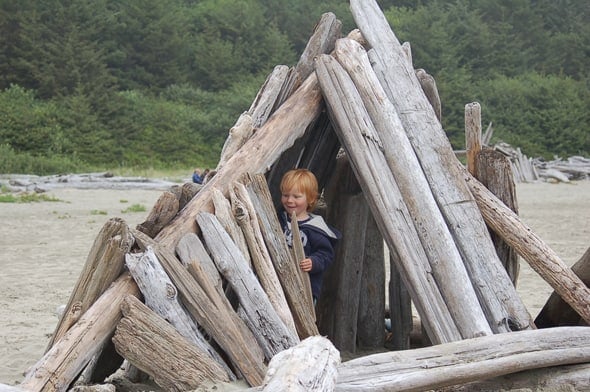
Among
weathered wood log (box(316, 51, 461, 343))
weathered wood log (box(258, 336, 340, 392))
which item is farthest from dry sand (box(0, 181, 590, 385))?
weathered wood log (box(258, 336, 340, 392))

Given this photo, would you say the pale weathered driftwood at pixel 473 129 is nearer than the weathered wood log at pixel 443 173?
No

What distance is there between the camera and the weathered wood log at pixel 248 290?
4668 millimetres

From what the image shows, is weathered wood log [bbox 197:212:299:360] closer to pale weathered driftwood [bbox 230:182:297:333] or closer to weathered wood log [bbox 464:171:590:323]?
pale weathered driftwood [bbox 230:182:297:333]

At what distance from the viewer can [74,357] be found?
4.30m

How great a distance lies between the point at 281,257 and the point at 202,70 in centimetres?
4883

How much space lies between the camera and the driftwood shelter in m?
4.37

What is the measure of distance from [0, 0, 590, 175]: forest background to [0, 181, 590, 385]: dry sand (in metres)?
13.5

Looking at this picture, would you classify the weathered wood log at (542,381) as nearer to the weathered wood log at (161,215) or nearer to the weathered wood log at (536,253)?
the weathered wood log at (536,253)

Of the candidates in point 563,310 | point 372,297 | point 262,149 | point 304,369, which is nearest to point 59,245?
point 372,297

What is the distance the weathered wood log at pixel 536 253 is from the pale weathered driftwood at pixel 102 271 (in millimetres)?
2105

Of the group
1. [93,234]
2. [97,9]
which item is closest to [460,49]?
[97,9]

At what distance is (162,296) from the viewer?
4.51 metres

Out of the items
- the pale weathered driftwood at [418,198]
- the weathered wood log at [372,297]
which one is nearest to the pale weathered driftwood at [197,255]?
the pale weathered driftwood at [418,198]

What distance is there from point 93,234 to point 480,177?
11.4m
